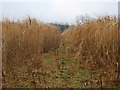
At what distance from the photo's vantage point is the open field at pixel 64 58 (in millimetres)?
4543

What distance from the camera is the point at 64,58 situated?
5.47 meters

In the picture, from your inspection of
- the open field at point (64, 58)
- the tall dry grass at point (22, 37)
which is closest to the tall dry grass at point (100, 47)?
the open field at point (64, 58)

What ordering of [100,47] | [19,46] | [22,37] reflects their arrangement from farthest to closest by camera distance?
[22,37] → [19,46] → [100,47]

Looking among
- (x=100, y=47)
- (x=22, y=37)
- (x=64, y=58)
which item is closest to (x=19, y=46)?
(x=22, y=37)

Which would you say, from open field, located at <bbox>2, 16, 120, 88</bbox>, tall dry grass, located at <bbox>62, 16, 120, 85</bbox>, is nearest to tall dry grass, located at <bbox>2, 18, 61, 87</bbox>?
open field, located at <bbox>2, 16, 120, 88</bbox>

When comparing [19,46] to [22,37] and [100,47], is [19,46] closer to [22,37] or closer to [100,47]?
[22,37]

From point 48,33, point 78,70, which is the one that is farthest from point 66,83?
point 48,33

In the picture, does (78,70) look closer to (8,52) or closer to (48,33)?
(8,52)

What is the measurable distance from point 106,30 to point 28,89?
1511 millimetres

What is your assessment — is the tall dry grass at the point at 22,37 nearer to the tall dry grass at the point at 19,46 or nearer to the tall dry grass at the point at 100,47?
the tall dry grass at the point at 19,46

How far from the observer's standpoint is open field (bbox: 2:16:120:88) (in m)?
4.54

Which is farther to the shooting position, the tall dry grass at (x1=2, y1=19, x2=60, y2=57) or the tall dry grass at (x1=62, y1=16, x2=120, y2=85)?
the tall dry grass at (x1=2, y1=19, x2=60, y2=57)

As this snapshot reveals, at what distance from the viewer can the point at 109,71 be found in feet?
15.0

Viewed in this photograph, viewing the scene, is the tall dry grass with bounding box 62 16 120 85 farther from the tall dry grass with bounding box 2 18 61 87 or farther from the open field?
the tall dry grass with bounding box 2 18 61 87
